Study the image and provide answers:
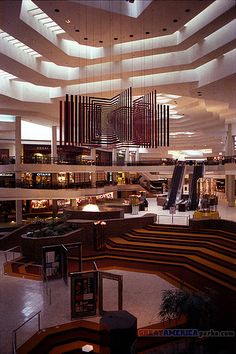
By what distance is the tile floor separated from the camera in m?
7.92

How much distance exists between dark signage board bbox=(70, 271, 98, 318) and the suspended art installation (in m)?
4.78

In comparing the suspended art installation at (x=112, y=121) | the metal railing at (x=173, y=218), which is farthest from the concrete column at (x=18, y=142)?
the suspended art installation at (x=112, y=121)

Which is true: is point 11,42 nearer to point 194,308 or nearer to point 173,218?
point 194,308

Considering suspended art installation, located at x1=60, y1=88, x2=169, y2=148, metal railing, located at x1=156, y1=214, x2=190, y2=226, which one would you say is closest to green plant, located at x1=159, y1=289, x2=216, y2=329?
suspended art installation, located at x1=60, y1=88, x2=169, y2=148

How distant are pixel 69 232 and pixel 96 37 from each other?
26.9 ft

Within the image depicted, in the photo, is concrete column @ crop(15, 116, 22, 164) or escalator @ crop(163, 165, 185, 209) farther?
escalator @ crop(163, 165, 185, 209)

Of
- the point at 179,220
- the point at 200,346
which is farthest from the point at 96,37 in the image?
the point at 179,220

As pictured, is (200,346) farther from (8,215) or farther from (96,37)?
(8,215)

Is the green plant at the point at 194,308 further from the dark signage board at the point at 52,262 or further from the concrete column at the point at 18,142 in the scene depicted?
the concrete column at the point at 18,142

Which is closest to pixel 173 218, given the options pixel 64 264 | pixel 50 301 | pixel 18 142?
pixel 64 264

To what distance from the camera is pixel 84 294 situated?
8523 mm

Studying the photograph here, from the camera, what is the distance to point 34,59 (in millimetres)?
14930

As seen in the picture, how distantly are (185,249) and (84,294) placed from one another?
21.8ft

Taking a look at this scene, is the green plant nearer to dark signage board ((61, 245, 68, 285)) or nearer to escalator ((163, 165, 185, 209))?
dark signage board ((61, 245, 68, 285))
